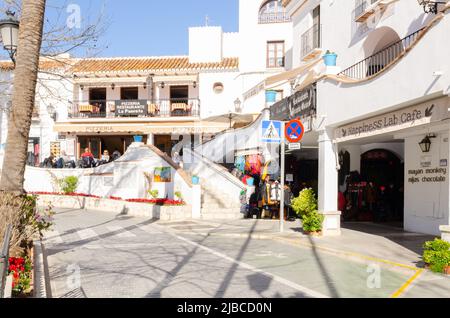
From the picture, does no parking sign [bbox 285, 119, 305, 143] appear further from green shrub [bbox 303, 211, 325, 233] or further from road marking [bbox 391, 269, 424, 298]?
road marking [bbox 391, 269, 424, 298]

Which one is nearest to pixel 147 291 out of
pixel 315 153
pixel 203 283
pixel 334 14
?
pixel 203 283

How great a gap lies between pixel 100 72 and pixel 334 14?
65.8ft

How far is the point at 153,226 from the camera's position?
51.8 ft

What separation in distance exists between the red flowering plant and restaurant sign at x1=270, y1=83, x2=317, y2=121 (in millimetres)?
9357

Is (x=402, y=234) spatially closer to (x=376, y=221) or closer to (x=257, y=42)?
(x=376, y=221)

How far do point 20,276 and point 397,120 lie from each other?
7.58 metres

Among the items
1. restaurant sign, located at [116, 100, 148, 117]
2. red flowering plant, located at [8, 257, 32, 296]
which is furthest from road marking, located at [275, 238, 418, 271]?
restaurant sign, located at [116, 100, 148, 117]

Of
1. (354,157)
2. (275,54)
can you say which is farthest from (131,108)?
(354,157)

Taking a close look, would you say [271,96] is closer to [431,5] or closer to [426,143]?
[426,143]

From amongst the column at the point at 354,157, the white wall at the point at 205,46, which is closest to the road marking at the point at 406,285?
the column at the point at 354,157

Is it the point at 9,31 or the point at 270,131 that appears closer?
the point at 9,31

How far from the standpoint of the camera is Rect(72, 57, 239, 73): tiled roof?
32031mm

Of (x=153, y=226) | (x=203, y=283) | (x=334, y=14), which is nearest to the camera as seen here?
(x=203, y=283)

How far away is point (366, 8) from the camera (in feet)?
46.4
